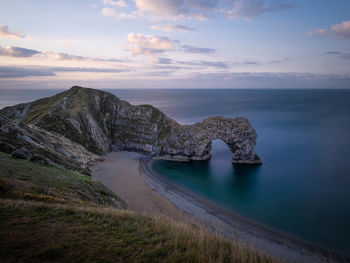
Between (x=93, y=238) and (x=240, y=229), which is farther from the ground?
(x=93, y=238)

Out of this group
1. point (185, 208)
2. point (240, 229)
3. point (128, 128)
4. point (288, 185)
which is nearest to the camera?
point (240, 229)

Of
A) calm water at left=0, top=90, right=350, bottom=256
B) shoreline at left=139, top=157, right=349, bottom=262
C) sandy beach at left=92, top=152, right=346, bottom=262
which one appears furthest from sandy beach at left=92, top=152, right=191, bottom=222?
calm water at left=0, top=90, right=350, bottom=256

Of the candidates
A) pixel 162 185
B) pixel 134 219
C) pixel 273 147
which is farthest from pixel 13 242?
pixel 273 147

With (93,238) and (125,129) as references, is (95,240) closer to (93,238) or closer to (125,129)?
(93,238)

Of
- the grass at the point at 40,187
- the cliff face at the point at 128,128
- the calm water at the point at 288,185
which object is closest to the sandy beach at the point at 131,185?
the cliff face at the point at 128,128

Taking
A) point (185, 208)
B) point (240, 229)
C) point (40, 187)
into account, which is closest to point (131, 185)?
point (185, 208)

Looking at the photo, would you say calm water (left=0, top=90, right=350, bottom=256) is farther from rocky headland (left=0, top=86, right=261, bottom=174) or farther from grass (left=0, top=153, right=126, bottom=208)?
grass (left=0, top=153, right=126, bottom=208)

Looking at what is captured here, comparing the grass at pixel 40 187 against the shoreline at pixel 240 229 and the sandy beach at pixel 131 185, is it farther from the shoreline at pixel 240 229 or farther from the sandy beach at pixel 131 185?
the shoreline at pixel 240 229
